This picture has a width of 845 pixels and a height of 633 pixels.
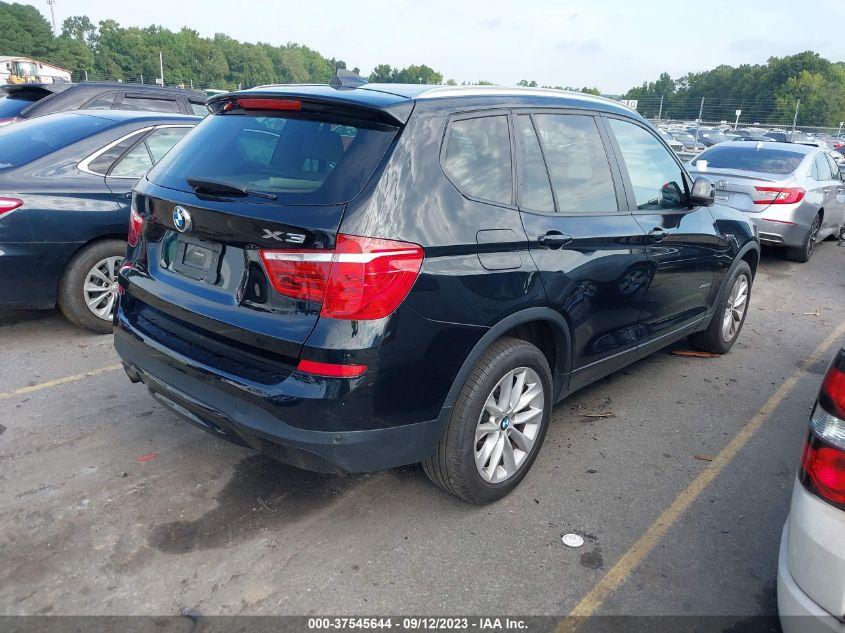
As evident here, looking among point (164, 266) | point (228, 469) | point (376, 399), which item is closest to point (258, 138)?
point (164, 266)

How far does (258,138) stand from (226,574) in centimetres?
189

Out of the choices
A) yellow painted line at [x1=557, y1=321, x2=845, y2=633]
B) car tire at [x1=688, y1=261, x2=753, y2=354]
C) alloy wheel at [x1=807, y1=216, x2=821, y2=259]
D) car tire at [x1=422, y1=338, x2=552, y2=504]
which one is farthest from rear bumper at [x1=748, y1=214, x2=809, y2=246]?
car tire at [x1=422, y1=338, x2=552, y2=504]

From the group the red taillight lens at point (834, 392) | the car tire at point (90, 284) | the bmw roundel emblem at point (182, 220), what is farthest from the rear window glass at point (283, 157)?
the car tire at point (90, 284)

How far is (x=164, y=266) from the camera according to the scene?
3.05 meters

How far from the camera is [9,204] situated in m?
4.61

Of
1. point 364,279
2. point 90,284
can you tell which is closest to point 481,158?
point 364,279

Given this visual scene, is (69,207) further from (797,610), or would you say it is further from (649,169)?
(797,610)

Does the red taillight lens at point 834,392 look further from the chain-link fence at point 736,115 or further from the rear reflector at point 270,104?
the chain-link fence at point 736,115

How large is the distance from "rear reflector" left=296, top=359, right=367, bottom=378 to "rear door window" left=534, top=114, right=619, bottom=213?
58.1 inches

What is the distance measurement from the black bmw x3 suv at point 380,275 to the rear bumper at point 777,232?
605cm

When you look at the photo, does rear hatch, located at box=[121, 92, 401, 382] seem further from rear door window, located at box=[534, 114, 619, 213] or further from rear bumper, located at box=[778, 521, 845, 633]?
rear bumper, located at box=[778, 521, 845, 633]

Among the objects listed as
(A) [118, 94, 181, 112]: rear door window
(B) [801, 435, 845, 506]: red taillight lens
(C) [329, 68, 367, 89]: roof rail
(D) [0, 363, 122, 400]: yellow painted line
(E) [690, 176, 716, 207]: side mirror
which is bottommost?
(D) [0, 363, 122, 400]: yellow painted line

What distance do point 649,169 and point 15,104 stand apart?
8334 millimetres

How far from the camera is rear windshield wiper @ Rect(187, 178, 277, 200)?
2.69m
